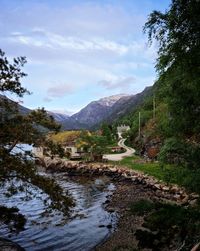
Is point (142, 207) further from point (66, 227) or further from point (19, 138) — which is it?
point (66, 227)

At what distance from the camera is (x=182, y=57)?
11.8 metres

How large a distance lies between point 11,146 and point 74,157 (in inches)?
2184

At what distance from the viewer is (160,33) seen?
13430 millimetres

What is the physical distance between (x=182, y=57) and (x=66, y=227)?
1642 cm

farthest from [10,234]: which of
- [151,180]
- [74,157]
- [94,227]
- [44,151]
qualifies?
[74,157]

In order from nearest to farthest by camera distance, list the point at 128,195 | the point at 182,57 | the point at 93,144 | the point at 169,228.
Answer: the point at 169,228 → the point at 182,57 → the point at 128,195 → the point at 93,144

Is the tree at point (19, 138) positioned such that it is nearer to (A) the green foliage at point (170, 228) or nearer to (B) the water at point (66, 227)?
(B) the water at point (66, 227)

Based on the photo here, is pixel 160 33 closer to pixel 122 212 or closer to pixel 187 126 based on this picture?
pixel 187 126

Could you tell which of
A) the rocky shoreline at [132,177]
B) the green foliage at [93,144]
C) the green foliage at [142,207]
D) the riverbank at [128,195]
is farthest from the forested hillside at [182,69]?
the green foliage at [93,144]

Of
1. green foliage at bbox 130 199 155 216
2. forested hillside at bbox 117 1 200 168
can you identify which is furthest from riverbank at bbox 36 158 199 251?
forested hillside at bbox 117 1 200 168

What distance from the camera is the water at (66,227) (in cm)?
2083

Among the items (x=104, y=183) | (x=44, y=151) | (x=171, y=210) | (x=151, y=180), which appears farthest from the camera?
(x=104, y=183)

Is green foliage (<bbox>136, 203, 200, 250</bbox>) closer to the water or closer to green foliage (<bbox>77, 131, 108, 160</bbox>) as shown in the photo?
the water

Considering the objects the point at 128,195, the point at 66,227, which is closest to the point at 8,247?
the point at 66,227
